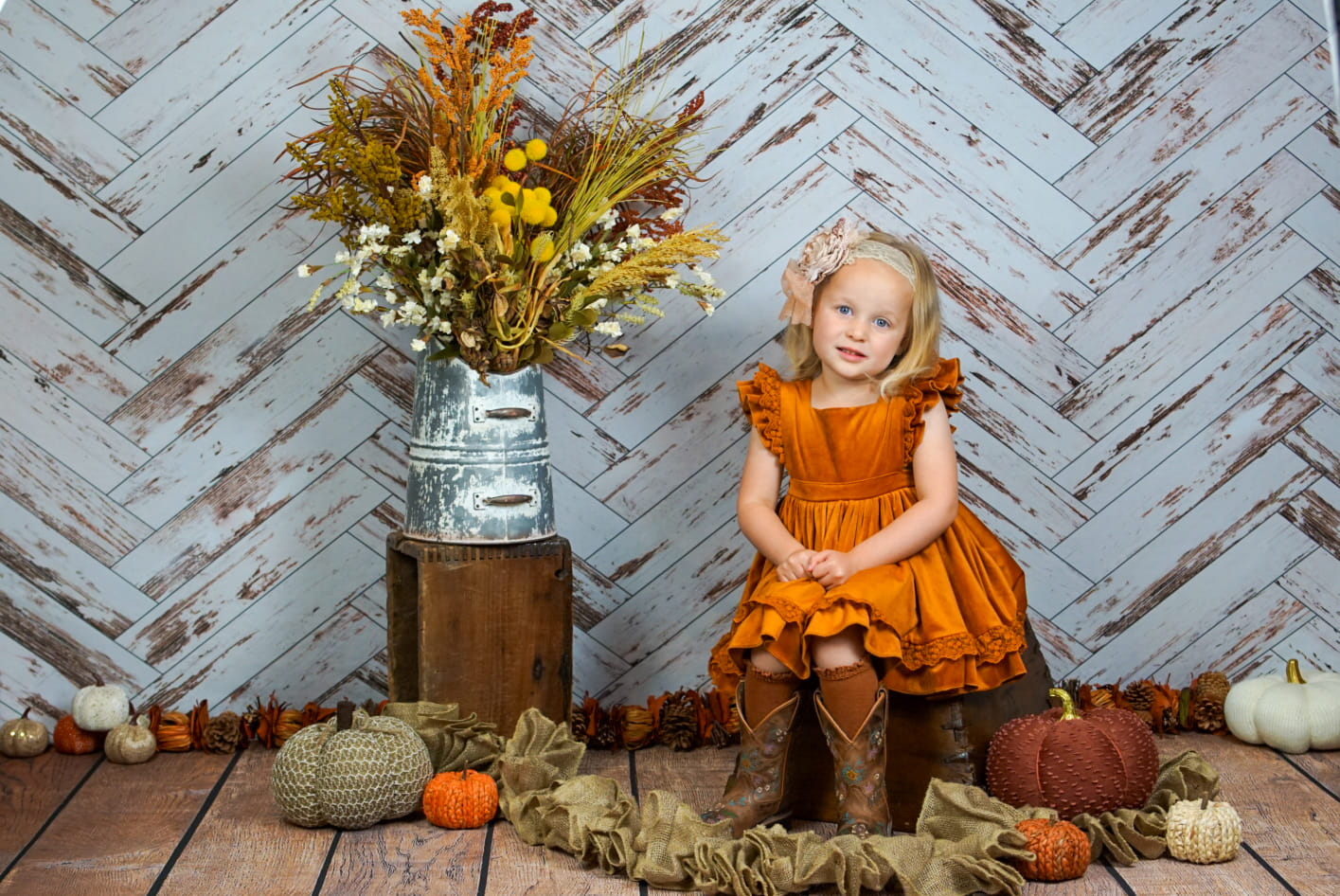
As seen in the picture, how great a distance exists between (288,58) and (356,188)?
348 millimetres

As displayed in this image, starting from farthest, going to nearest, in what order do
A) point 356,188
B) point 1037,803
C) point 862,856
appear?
point 356,188, point 1037,803, point 862,856

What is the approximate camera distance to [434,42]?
2160mm

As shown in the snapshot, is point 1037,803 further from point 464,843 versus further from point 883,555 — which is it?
point 464,843

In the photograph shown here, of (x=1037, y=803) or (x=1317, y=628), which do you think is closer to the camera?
(x=1037, y=803)

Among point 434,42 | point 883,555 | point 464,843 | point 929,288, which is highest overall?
point 434,42

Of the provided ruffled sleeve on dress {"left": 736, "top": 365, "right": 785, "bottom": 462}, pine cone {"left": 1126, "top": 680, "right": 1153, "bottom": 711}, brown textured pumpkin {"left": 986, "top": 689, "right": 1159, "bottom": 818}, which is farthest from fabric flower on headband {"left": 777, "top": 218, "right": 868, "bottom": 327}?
pine cone {"left": 1126, "top": 680, "right": 1153, "bottom": 711}

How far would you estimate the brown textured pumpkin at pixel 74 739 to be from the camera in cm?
246

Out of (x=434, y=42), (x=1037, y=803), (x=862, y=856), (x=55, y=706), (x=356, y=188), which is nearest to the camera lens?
(x=862, y=856)

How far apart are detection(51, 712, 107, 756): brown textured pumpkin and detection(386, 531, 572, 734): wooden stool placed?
2.22 feet

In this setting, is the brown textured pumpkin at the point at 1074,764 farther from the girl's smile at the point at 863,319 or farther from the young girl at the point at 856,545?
the girl's smile at the point at 863,319

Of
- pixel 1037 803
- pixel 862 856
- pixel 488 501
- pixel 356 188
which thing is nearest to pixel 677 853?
pixel 862 856

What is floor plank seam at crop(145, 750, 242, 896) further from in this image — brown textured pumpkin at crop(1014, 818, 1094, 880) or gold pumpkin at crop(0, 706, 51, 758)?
brown textured pumpkin at crop(1014, 818, 1094, 880)

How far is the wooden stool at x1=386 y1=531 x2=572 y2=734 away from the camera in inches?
87.7

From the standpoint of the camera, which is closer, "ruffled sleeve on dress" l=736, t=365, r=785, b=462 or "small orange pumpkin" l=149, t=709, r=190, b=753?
"ruffled sleeve on dress" l=736, t=365, r=785, b=462
